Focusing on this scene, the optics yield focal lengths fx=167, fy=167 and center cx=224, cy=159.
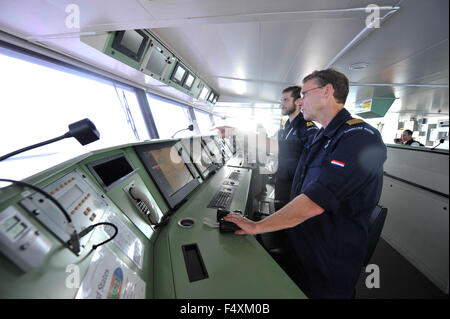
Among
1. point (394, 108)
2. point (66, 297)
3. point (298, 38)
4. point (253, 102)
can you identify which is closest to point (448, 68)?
point (394, 108)

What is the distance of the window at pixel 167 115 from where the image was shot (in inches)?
120

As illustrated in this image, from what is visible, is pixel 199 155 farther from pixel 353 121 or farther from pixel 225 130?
pixel 353 121

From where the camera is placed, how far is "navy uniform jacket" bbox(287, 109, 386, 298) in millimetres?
751

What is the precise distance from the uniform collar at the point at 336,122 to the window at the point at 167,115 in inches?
89.1

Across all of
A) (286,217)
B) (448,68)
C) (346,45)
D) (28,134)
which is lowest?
(286,217)

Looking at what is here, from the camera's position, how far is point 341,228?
2.89ft

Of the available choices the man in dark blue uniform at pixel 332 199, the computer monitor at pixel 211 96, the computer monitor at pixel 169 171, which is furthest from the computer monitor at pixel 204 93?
the man in dark blue uniform at pixel 332 199

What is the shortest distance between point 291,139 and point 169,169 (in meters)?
1.52

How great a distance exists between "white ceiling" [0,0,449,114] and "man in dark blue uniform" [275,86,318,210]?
565mm

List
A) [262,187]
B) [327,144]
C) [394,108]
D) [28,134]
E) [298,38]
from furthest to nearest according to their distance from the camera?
[262,187]
[298,38]
[28,134]
[327,144]
[394,108]

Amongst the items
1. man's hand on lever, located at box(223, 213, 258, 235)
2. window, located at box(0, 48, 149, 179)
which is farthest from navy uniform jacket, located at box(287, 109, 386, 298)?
window, located at box(0, 48, 149, 179)

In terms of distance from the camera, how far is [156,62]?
1857mm

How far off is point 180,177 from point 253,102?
4390 millimetres
